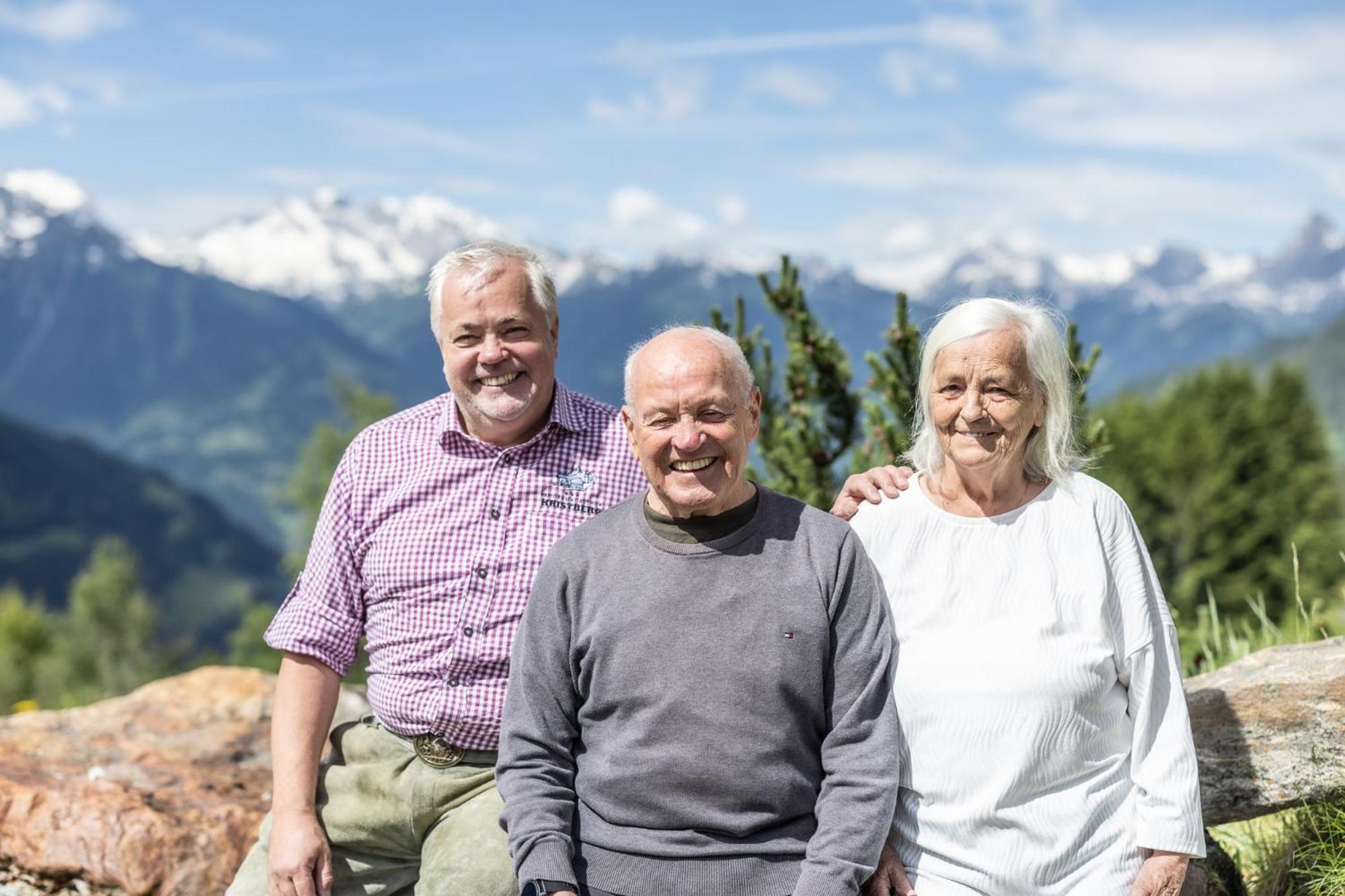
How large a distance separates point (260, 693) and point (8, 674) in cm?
6629

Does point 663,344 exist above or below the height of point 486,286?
below

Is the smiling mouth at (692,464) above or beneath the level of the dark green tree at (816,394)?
beneath

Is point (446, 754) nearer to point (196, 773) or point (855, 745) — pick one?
point (855, 745)

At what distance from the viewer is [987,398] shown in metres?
3.64

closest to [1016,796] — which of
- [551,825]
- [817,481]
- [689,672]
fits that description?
[689,672]

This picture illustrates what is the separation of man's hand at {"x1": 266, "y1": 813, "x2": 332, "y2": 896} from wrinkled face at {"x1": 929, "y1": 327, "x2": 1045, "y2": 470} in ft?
8.17

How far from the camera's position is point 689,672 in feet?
11.5

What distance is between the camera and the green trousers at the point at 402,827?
393cm

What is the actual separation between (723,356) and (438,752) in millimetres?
1743

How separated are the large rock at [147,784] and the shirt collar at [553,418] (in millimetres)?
2127

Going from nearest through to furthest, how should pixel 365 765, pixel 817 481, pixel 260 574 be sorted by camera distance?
pixel 365 765
pixel 817 481
pixel 260 574

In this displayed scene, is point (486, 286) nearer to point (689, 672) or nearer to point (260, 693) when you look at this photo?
point (689, 672)

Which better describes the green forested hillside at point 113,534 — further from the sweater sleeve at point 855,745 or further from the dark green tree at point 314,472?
the sweater sleeve at point 855,745

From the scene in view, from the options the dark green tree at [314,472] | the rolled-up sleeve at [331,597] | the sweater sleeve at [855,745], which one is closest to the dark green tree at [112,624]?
the dark green tree at [314,472]
